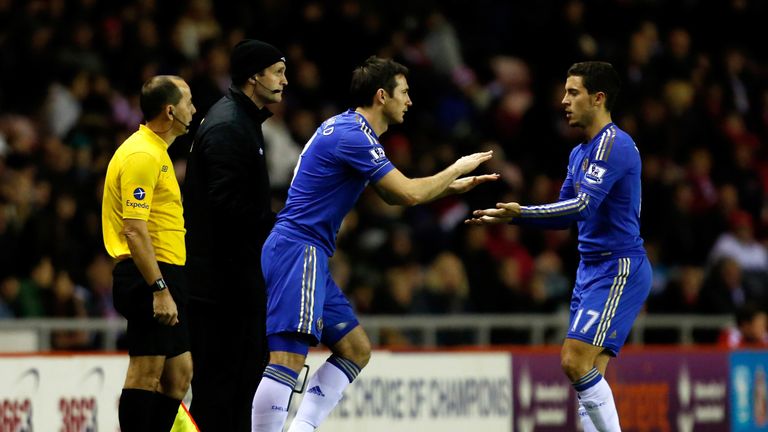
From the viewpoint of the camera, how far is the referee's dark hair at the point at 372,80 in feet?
27.1

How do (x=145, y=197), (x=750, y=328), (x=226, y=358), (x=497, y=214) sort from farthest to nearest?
(x=750, y=328) < (x=226, y=358) < (x=497, y=214) < (x=145, y=197)

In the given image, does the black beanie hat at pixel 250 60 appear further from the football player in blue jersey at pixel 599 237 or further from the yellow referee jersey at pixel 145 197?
the football player in blue jersey at pixel 599 237

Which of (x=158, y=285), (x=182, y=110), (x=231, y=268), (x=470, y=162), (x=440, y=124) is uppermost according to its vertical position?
(x=440, y=124)

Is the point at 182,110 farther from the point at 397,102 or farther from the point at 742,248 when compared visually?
the point at 742,248

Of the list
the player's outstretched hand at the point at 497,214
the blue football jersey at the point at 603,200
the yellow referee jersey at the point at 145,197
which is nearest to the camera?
the yellow referee jersey at the point at 145,197

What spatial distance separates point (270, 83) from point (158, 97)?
735 mm

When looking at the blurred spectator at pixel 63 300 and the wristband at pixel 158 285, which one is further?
the blurred spectator at pixel 63 300

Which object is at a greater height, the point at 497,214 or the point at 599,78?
the point at 599,78

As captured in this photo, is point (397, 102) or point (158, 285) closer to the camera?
point (158, 285)

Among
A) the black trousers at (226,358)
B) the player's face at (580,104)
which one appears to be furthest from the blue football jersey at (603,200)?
the black trousers at (226,358)

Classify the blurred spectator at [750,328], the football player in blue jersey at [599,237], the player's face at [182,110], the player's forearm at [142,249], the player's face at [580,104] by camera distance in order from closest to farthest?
the player's forearm at [142,249], the player's face at [182,110], the football player in blue jersey at [599,237], the player's face at [580,104], the blurred spectator at [750,328]

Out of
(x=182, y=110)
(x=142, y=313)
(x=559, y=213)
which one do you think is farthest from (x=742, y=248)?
(x=142, y=313)

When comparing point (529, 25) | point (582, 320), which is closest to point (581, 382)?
point (582, 320)

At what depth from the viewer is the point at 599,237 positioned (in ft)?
28.3
